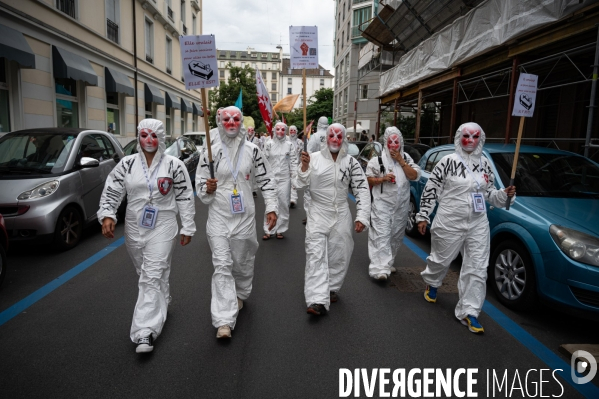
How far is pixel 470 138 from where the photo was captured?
13.8 ft

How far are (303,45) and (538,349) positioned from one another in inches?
168

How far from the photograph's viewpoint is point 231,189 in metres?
3.81

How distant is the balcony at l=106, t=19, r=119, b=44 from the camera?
17669mm

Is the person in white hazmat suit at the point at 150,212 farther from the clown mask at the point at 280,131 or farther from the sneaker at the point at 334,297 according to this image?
the clown mask at the point at 280,131

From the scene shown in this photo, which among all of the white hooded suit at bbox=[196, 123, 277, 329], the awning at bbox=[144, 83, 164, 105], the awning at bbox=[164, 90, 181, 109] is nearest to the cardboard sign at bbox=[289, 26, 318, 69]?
the white hooded suit at bbox=[196, 123, 277, 329]

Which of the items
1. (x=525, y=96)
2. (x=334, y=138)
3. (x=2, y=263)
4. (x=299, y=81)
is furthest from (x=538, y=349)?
(x=299, y=81)

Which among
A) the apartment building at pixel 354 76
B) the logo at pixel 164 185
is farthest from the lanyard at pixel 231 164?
the apartment building at pixel 354 76

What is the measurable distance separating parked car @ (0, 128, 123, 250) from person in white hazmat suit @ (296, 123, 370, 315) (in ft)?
12.1

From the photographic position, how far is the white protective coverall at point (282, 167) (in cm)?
764

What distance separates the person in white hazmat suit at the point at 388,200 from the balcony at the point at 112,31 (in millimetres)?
16393

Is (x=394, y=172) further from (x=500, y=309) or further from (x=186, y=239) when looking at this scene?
(x=186, y=239)

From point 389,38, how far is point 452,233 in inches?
768

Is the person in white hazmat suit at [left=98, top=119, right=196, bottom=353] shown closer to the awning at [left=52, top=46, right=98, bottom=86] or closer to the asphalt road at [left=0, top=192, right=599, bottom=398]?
the asphalt road at [left=0, top=192, right=599, bottom=398]

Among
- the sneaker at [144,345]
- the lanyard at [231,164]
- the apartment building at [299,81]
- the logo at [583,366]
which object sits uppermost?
the apartment building at [299,81]
